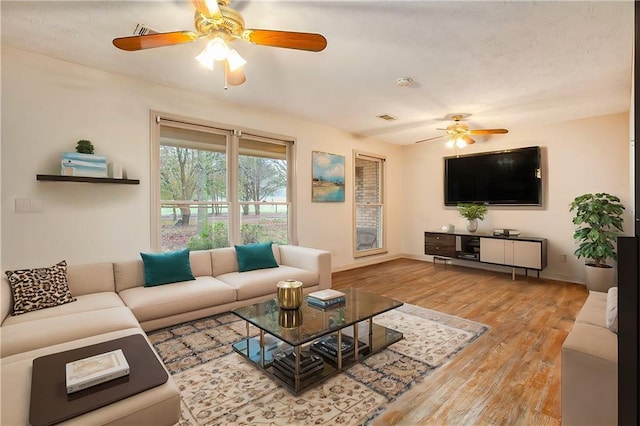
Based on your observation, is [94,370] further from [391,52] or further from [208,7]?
[391,52]

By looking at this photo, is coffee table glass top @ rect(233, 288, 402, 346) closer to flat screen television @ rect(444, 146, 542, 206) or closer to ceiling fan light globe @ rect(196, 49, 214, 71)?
ceiling fan light globe @ rect(196, 49, 214, 71)

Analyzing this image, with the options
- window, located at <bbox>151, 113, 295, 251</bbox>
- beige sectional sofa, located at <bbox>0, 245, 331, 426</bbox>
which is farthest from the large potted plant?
window, located at <bbox>151, 113, 295, 251</bbox>

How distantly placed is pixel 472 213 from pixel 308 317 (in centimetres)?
433

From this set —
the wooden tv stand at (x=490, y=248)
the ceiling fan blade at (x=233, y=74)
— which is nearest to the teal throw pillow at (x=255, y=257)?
the ceiling fan blade at (x=233, y=74)

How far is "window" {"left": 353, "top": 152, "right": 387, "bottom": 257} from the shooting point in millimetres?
6102

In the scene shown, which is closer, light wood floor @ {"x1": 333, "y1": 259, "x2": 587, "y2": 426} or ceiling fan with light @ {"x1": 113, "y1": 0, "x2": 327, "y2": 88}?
light wood floor @ {"x1": 333, "y1": 259, "x2": 587, "y2": 426}

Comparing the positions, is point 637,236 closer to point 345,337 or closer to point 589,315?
point 589,315

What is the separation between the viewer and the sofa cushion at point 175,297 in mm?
2627

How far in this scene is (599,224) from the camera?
13.5ft

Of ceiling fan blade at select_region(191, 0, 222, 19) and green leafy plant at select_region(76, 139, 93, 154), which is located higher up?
ceiling fan blade at select_region(191, 0, 222, 19)

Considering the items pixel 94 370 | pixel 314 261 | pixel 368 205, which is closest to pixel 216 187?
pixel 314 261

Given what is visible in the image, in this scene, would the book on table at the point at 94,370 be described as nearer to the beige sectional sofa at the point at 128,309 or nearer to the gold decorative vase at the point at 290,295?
the beige sectional sofa at the point at 128,309

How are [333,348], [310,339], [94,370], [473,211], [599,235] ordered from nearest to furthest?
[94,370] < [310,339] < [333,348] < [599,235] < [473,211]

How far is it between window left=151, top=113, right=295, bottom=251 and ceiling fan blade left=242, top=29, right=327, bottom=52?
6.94 ft
